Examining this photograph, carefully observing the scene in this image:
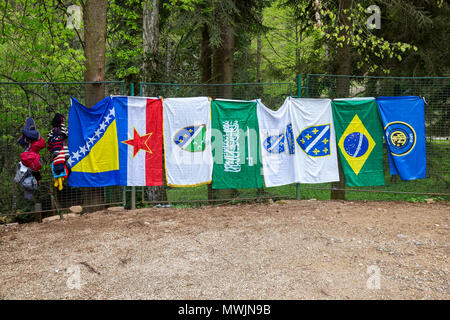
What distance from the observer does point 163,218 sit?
627 centimetres

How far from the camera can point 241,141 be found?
709 cm

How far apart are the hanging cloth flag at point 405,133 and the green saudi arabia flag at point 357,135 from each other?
212 mm

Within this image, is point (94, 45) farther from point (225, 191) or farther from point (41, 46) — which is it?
point (225, 191)

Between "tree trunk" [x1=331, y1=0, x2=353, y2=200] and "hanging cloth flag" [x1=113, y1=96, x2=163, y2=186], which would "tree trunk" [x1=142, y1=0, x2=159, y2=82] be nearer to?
"hanging cloth flag" [x1=113, y1=96, x2=163, y2=186]

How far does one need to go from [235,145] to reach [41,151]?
461 centimetres

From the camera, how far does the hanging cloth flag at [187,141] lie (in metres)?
6.77

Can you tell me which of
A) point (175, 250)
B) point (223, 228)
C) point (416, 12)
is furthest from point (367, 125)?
point (175, 250)

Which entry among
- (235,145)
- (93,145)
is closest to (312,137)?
(235,145)

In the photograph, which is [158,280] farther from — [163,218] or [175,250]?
[163,218]

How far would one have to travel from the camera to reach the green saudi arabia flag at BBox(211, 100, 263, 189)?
7.02 m

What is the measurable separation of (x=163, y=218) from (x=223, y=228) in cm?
135

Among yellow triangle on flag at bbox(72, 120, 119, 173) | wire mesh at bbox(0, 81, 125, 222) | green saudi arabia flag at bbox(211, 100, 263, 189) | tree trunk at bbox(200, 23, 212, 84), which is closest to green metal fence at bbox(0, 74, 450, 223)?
wire mesh at bbox(0, 81, 125, 222)

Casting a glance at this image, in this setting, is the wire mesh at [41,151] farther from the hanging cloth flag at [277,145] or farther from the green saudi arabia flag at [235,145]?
the hanging cloth flag at [277,145]

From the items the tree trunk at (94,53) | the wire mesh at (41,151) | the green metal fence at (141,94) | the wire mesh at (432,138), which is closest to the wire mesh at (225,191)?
the green metal fence at (141,94)
